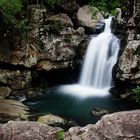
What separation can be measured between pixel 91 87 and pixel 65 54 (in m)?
2.25

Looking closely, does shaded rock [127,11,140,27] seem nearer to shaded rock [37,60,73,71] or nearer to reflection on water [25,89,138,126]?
reflection on water [25,89,138,126]

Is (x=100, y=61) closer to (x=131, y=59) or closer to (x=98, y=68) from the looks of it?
(x=98, y=68)

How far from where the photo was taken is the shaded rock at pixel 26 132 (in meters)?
6.58

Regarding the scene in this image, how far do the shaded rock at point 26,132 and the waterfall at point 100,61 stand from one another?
1128 centimetres

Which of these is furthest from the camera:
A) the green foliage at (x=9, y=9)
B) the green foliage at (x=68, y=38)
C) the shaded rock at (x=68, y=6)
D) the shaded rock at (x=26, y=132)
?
the shaded rock at (x=68, y=6)

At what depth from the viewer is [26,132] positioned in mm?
6629

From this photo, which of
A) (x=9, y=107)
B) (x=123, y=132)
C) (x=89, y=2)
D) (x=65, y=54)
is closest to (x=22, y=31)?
(x=65, y=54)

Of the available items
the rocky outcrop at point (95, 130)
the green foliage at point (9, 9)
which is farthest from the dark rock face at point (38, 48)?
the rocky outcrop at point (95, 130)

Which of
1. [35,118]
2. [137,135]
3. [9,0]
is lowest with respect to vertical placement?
[35,118]

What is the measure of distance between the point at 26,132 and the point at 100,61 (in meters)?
11.8

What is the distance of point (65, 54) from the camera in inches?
707

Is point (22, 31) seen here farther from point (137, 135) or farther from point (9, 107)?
point (137, 135)

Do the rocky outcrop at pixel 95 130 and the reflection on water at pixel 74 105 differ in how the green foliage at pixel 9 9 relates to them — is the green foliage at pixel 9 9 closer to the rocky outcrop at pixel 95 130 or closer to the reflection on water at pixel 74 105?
the reflection on water at pixel 74 105

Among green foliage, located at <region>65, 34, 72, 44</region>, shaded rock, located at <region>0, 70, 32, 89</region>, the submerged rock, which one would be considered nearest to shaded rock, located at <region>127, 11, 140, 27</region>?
the submerged rock
